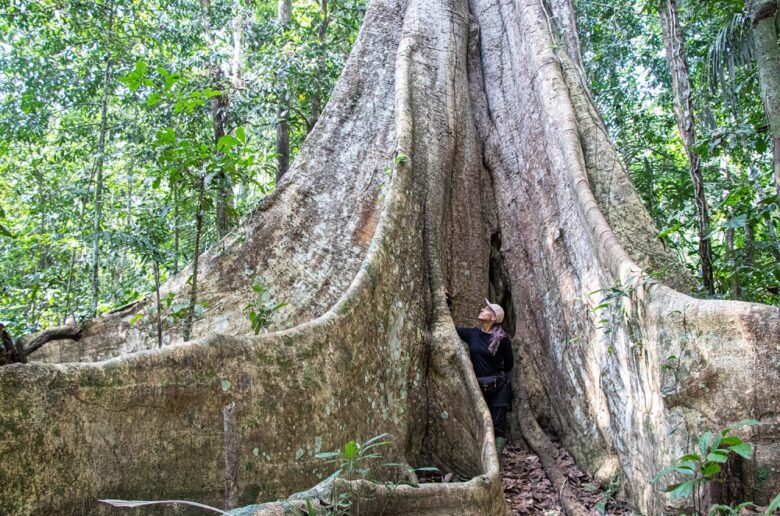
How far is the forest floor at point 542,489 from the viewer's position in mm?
4229

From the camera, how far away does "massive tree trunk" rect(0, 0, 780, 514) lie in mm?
2762

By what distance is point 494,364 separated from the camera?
5156 millimetres

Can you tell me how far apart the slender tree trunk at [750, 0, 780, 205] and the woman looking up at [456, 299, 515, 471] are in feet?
7.10

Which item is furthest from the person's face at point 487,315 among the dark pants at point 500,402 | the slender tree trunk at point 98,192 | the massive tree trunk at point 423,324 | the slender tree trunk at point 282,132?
the slender tree trunk at point 282,132

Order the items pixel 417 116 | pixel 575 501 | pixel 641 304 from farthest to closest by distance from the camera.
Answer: pixel 417 116
pixel 575 501
pixel 641 304

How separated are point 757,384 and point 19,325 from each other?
19.7 feet

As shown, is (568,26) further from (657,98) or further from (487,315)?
(487,315)

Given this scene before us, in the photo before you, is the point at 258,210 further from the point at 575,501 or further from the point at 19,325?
the point at 575,501

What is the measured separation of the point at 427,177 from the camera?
233 inches

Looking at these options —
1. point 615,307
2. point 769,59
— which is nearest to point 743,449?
point 615,307

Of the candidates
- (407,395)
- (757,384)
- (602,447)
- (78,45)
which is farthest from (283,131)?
(757,384)

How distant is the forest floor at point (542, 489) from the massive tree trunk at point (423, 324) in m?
0.14

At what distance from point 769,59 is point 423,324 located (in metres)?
2.76

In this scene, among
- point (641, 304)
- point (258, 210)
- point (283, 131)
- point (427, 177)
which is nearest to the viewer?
point (641, 304)
